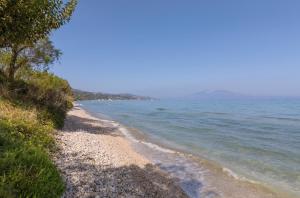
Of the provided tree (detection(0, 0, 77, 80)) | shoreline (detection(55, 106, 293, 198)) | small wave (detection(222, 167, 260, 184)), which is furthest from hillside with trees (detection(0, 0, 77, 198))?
small wave (detection(222, 167, 260, 184))

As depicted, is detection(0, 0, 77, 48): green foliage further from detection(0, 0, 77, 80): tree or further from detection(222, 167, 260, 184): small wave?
detection(222, 167, 260, 184): small wave

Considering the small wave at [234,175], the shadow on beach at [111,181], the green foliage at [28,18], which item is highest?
the green foliage at [28,18]

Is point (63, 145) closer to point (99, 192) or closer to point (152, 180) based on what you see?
point (152, 180)

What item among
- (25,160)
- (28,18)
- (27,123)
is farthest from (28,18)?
(25,160)

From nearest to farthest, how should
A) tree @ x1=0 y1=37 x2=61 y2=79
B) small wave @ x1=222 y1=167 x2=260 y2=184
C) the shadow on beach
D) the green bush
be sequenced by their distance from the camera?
the green bush < the shadow on beach < small wave @ x1=222 y1=167 x2=260 y2=184 < tree @ x1=0 y1=37 x2=61 y2=79

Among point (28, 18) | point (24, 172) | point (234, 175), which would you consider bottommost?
point (234, 175)

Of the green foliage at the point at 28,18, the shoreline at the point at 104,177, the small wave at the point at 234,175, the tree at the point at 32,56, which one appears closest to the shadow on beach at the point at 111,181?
the shoreline at the point at 104,177

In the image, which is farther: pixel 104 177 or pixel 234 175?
pixel 234 175

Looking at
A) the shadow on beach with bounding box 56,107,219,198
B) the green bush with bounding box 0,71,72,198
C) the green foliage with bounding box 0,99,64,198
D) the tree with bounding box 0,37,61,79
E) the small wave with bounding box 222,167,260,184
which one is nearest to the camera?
the green foliage with bounding box 0,99,64,198

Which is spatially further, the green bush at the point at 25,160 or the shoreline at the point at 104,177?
the shoreline at the point at 104,177

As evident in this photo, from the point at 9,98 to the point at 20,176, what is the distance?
13.2 meters

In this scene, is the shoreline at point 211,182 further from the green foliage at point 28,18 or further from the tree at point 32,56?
the tree at point 32,56

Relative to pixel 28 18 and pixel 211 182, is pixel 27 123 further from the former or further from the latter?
pixel 211 182

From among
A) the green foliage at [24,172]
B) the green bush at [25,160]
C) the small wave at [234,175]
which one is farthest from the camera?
the small wave at [234,175]
